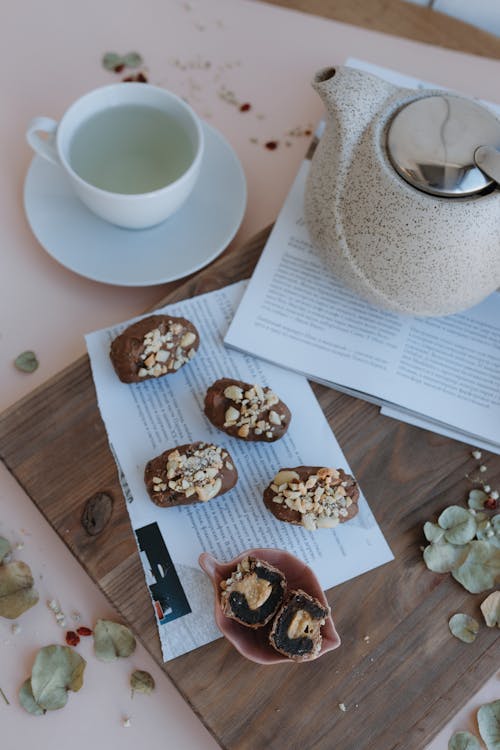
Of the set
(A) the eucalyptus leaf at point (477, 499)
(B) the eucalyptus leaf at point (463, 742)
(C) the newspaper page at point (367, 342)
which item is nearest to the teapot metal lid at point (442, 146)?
(C) the newspaper page at point (367, 342)

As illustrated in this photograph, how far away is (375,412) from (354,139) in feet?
0.93

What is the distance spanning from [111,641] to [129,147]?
533 millimetres

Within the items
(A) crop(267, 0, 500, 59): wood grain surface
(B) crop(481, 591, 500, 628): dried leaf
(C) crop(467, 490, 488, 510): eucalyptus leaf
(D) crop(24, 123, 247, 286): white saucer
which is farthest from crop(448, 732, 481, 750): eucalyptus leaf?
(A) crop(267, 0, 500, 59): wood grain surface

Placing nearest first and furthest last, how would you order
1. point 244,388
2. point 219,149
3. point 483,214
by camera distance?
point 483,214 < point 244,388 < point 219,149

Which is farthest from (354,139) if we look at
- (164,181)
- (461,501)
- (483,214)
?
(461,501)

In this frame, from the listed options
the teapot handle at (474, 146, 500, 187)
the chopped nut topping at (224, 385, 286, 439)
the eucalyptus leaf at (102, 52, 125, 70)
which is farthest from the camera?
the eucalyptus leaf at (102, 52, 125, 70)

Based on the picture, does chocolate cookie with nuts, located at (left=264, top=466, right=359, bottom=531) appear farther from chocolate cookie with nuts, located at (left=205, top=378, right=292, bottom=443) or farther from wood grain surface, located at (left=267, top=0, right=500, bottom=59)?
wood grain surface, located at (left=267, top=0, right=500, bottom=59)

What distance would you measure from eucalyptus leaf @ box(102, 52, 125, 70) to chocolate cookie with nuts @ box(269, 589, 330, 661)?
718mm

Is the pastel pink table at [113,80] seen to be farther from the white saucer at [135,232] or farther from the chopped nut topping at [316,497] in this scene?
the chopped nut topping at [316,497]

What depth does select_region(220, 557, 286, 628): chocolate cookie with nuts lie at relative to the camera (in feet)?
2.09

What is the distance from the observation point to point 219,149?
0.88m

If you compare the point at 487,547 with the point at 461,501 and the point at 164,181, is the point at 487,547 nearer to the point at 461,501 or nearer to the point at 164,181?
the point at 461,501

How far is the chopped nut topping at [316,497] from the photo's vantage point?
682 mm

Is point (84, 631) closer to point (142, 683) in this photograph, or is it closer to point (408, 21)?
point (142, 683)
